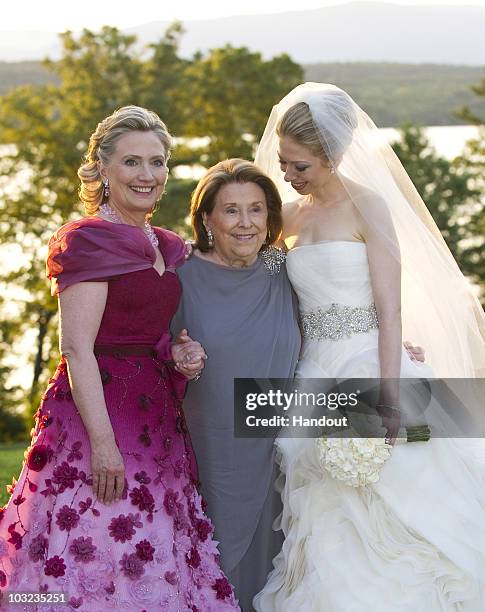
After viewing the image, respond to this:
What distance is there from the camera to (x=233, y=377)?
14.6 ft

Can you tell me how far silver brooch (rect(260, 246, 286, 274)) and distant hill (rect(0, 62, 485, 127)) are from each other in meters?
23.5

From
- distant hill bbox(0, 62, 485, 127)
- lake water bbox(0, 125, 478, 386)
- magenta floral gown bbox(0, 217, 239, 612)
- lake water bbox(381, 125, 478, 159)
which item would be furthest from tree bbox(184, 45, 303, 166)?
magenta floral gown bbox(0, 217, 239, 612)

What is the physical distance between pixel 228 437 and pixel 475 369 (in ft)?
4.46

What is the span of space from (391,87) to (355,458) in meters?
27.3

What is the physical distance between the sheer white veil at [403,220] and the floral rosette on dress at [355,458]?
780 mm

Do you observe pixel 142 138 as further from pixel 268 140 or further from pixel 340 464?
pixel 340 464

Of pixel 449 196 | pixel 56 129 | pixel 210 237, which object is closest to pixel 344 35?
pixel 449 196

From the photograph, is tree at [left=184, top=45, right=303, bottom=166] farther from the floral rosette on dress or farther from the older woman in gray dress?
the floral rosette on dress

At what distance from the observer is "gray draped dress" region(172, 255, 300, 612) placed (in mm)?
4445

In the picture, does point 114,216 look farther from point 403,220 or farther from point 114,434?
point 403,220

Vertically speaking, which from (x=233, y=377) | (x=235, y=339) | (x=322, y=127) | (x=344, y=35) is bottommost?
(x=233, y=377)

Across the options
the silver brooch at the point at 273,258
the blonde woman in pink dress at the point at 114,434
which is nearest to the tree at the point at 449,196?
the silver brooch at the point at 273,258

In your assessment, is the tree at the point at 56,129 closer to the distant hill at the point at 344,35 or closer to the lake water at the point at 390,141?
the lake water at the point at 390,141
